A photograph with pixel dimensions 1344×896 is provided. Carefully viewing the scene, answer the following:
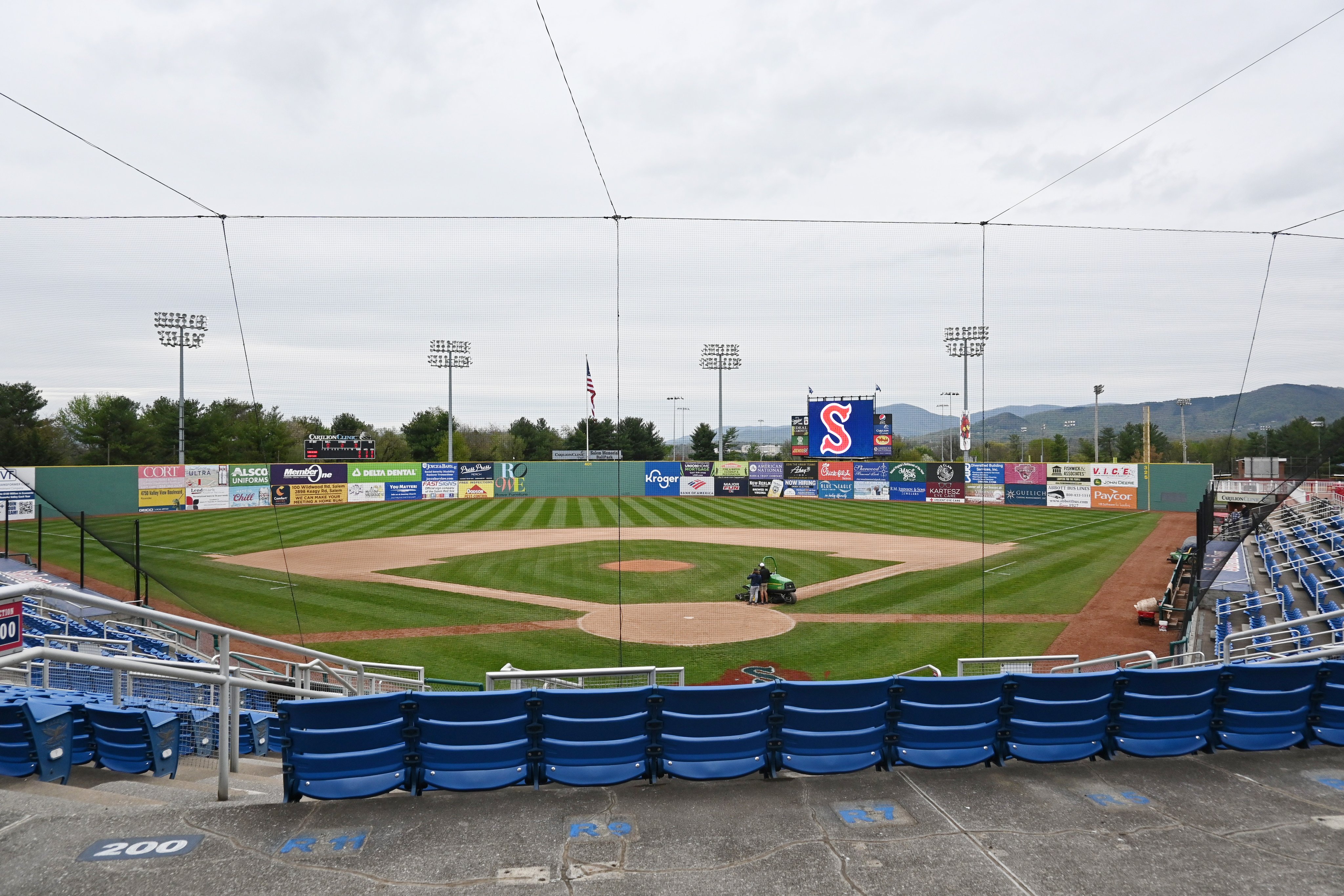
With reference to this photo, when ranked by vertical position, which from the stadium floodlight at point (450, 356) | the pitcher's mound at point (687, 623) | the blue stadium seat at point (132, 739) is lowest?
the pitcher's mound at point (687, 623)

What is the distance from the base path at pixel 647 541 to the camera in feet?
50.0

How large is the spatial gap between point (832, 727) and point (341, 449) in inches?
1459

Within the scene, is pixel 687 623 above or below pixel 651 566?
below

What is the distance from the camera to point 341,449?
36.9 metres

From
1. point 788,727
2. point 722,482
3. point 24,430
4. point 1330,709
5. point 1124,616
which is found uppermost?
point 24,430

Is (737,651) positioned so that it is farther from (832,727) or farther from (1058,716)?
(832,727)

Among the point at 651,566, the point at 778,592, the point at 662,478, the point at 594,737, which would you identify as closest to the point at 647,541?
the point at 651,566

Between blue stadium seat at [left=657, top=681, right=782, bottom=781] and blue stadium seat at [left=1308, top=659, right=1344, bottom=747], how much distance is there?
13.5 ft

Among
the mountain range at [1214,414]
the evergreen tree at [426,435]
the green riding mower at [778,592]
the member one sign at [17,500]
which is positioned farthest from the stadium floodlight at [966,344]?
the evergreen tree at [426,435]

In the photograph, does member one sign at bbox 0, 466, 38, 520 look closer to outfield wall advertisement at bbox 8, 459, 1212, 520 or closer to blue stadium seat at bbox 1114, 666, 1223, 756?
outfield wall advertisement at bbox 8, 459, 1212, 520

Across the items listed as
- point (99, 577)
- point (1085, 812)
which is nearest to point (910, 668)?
point (1085, 812)

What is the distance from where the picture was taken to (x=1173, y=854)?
3812 millimetres

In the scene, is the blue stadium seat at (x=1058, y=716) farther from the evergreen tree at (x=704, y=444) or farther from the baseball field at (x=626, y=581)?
the evergreen tree at (x=704, y=444)

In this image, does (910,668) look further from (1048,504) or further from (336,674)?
(1048,504)
